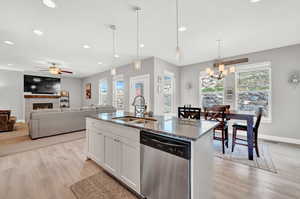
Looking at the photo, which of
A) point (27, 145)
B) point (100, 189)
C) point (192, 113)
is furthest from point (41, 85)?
point (192, 113)

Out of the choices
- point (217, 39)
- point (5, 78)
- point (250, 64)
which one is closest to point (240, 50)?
point (250, 64)

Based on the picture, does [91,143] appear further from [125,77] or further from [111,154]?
[125,77]

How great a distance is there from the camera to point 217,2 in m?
2.02

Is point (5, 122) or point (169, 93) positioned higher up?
point (169, 93)

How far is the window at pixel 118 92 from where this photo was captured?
6.14 meters

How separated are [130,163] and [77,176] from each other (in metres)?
1.13

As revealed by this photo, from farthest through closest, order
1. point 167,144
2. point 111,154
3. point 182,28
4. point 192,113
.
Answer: point 192,113, point 182,28, point 111,154, point 167,144

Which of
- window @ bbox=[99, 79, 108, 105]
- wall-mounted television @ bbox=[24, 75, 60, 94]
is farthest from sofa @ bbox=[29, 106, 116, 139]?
wall-mounted television @ bbox=[24, 75, 60, 94]

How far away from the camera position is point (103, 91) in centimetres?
755

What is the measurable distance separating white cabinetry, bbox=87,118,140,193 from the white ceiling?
2.04 meters

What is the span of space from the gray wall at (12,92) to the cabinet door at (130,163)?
27.2 ft

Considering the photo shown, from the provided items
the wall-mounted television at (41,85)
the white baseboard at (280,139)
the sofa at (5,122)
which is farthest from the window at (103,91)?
the white baseboard at (280,139)

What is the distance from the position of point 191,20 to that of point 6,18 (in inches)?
143

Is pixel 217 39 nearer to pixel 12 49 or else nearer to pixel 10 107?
pixel 12 49
